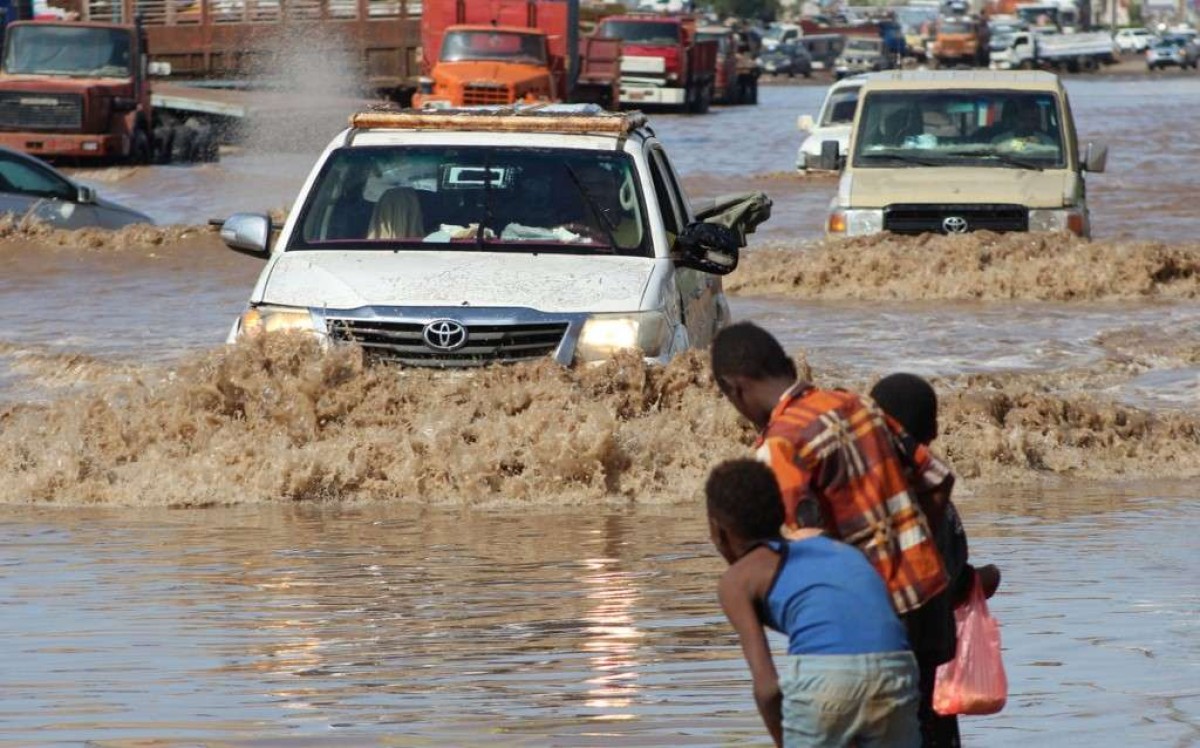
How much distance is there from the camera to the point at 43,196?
23766mm

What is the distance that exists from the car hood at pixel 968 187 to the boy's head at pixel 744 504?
13361 millimetres

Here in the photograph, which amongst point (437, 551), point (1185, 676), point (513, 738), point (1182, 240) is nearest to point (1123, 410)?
point (437, 551)

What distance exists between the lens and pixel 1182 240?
87.5 feet

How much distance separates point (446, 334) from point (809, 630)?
5742mm

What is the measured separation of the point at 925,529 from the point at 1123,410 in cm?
762

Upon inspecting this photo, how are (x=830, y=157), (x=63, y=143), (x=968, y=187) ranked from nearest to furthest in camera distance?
(x=830, y=157), (x=968, y=187), (x=63, y=143)

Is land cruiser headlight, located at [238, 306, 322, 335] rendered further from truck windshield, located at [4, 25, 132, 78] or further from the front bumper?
truck windshield, located at [4, 25, 132, 78]

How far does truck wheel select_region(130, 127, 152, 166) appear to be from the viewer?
34.8 m

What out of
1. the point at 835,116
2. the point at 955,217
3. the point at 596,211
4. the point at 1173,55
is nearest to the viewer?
the point at 596,211

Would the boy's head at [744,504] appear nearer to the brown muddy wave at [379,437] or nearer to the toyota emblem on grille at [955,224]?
the brown muddy wave at [379,437]

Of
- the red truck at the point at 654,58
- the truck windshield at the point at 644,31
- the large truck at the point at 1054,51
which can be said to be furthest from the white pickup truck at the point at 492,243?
the large truck at the point at 1054,51

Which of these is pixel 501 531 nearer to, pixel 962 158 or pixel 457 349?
pixel 457 349

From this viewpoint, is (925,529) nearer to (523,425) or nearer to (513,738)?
(513,738)

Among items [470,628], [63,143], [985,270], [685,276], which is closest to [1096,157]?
[985,270]
